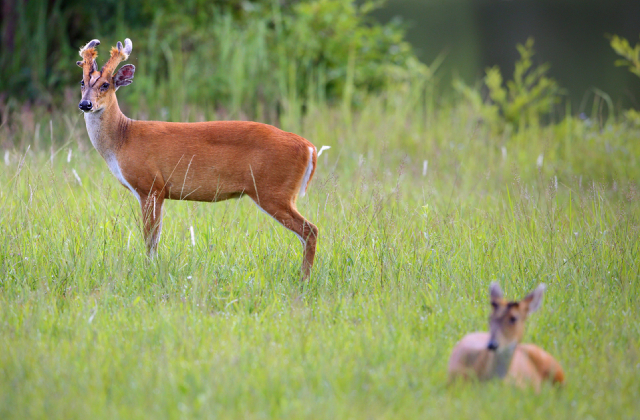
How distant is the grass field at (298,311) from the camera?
251 centimetres

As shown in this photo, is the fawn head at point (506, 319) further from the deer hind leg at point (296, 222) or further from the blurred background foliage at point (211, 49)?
the blurred background foliage at point (211, 49)

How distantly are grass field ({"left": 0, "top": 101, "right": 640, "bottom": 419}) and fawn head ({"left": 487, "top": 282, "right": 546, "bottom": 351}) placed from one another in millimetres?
172

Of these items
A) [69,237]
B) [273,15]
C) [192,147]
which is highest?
[273,15]

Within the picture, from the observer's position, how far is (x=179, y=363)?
2793 mm

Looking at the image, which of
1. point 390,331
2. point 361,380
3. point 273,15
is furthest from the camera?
point 273,15

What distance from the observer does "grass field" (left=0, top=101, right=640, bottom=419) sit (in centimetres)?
251

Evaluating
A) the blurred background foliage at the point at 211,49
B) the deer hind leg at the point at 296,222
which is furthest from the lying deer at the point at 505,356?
the blurred background foliage at the point at 211,49

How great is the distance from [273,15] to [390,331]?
8523 millimetres

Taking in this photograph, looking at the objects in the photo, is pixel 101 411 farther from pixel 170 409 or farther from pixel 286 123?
pixel 286 123

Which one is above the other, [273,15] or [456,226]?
[273,15]

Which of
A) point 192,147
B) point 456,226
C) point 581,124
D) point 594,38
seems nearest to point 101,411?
point 192,147

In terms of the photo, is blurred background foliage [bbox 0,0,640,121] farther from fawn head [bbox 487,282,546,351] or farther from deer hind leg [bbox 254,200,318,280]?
fawn head [bbox 487,282,546,351]

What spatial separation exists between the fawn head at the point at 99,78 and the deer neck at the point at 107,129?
0.08 m

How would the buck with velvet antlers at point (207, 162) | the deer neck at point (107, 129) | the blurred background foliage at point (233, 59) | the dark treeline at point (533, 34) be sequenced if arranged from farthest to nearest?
the dark treeline at point (533, 34) < the blurred background foliage at point (233, 59) < the deer neck at point (107, 129) < the buck with velvet antlers at point (207, 162)
